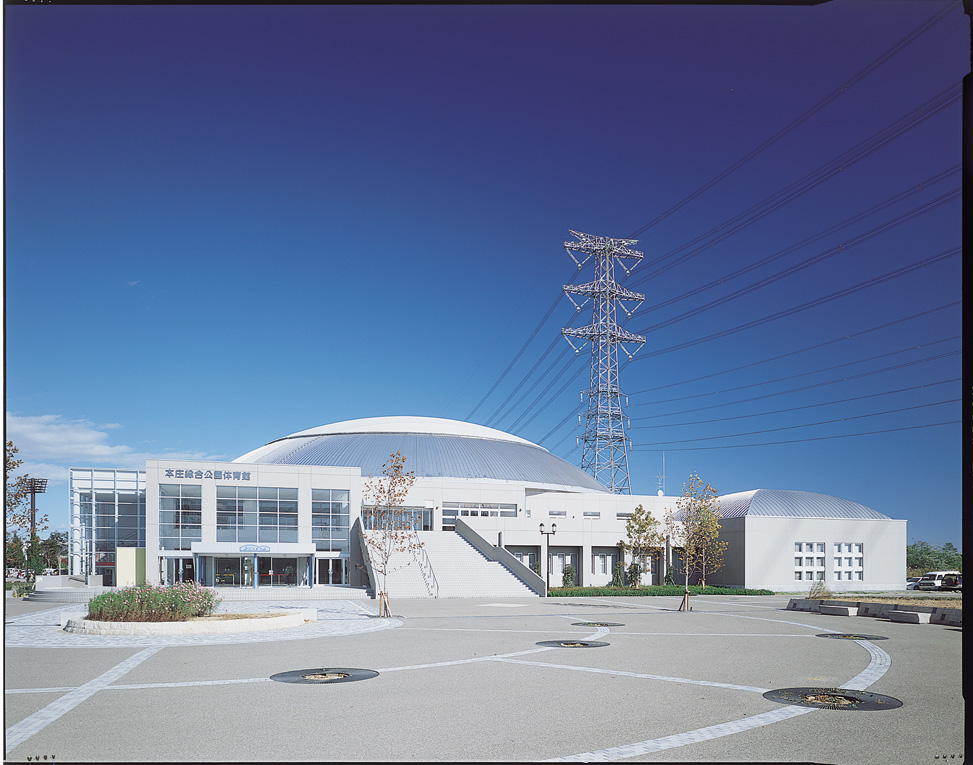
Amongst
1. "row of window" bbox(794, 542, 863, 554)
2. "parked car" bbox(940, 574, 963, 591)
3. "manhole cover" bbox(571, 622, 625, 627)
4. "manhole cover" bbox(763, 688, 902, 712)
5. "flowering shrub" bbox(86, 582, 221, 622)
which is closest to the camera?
"manhole cover" bbox(763, 688, 902, 712)

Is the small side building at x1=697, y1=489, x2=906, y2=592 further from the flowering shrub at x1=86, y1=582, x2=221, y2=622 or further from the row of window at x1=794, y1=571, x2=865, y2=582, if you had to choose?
the flowering shrub at x1=86, y1=582, x2=221, y2=622

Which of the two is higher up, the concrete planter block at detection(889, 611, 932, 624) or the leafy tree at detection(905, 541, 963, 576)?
the concrete planter block at detection(889, 611, 932, 624)

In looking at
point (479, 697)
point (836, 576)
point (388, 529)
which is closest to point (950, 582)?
point (836, 576)

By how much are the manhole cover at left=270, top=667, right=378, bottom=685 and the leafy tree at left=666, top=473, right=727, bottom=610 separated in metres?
15.9

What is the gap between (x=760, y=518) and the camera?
48.5m

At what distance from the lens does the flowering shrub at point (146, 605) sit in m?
18.9

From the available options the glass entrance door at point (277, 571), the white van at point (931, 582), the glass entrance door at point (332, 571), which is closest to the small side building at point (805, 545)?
the white van at point (931, 582)

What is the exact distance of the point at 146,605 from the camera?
62.6 feet

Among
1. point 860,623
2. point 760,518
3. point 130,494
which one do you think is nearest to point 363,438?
point 130,494

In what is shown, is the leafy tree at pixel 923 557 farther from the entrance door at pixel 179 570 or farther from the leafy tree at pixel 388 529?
the entrance door at pixel 179 570

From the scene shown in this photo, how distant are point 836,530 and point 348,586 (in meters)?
28.7

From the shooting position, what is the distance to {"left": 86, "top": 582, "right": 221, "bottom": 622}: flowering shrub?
1892 centimetres

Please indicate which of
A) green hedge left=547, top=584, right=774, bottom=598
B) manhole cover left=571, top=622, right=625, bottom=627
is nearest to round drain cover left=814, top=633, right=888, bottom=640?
manhole cover left=571, top=622, right=625, bottom=627

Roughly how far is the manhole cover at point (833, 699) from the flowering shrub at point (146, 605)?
13649 millimetres
